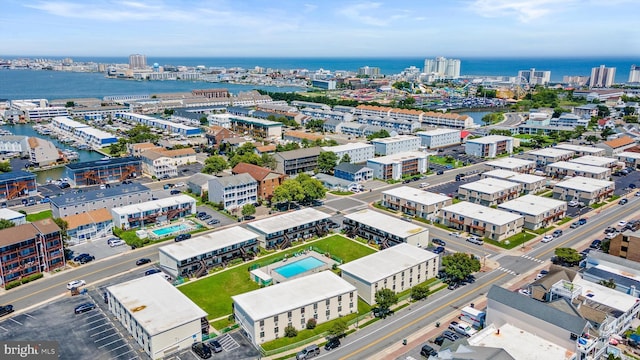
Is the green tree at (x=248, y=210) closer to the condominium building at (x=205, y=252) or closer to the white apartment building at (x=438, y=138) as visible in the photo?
the condominium building at (x=205, y=252)

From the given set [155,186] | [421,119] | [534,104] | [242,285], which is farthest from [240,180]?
[534,104]

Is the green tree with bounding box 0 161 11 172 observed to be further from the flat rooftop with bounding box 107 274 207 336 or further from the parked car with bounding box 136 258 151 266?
the flat rooftop with bounding box 107 274 207 336

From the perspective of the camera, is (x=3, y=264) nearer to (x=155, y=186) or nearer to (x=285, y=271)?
(x=285, y=271)

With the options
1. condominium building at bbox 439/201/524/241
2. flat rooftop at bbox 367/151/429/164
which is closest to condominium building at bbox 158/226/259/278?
condominium building at bbox 439/201/524/241

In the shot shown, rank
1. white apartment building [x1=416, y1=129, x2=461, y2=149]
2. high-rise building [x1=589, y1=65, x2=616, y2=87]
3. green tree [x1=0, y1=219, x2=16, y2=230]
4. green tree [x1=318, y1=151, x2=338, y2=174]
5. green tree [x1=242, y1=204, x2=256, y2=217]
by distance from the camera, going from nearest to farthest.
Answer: green tree [x1=0, y1=219, x2=16, y2=230]
green tree [x1=242, y1=204, x2=256, y2=217]
green tree [x1=318, y1=151, x2=338, y2=174]
white apartment building [x1=416, y1=129, x2=461, y2=149]
high-rise building [x1=589, y1=65, x2=616, y2=87]

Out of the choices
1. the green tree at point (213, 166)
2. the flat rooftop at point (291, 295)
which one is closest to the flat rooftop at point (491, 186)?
the flat rooftop at point (291, 295)
